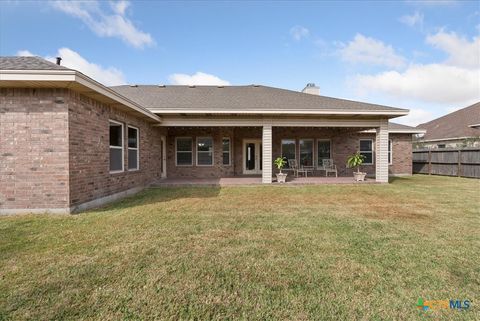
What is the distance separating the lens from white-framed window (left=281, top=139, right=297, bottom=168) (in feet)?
45.1

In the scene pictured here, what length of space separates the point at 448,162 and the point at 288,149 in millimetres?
9918

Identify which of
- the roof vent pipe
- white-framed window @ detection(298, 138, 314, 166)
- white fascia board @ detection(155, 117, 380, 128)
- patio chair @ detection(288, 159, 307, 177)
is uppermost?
the roof vent pipe

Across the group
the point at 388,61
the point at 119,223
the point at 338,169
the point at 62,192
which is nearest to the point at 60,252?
the point at 119,223

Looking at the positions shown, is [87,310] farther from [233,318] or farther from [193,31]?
[193,31]

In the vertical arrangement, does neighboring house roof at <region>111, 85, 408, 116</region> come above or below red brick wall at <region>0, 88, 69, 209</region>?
above

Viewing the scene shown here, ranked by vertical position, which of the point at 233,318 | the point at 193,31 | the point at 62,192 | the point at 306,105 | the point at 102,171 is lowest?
the point at 233,318

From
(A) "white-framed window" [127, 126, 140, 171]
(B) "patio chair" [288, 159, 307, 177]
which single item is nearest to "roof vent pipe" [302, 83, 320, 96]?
(B) "patio chair" [288, 159, 307, 177]

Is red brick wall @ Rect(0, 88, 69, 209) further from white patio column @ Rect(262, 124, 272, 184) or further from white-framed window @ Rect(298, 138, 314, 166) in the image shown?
white-framed window @ Rect(298, 138, 314, 166)

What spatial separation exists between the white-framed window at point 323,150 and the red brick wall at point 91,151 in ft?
33.3

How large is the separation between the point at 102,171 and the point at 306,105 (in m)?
8.04

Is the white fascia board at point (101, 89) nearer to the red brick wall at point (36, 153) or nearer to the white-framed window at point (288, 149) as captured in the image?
the red brick wall at point (36, 153)

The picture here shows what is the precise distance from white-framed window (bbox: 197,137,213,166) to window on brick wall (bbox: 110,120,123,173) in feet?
17.7

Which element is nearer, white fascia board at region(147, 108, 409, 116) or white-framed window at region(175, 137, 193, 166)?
white fascia board at region(147, 108, 409, 116)

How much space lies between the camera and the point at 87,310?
6.90ft
